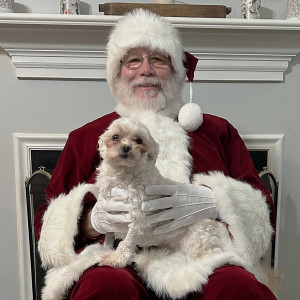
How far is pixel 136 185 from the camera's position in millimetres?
1009

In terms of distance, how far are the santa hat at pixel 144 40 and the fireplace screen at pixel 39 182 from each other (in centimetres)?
58

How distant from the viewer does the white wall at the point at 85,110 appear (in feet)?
5.50

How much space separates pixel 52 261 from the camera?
1148 millimetres

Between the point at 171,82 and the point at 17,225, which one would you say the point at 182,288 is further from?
the point at 17,225

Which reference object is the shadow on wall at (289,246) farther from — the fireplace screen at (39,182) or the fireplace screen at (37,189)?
the fireplace screen at (37,189)

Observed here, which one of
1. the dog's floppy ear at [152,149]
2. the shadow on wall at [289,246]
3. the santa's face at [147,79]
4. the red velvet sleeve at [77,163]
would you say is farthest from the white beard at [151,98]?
the shadow on wall at [289,246]

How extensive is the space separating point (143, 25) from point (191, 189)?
0.59 metres

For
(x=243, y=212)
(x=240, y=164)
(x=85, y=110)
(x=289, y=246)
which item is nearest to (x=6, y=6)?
(x=85, y=110)

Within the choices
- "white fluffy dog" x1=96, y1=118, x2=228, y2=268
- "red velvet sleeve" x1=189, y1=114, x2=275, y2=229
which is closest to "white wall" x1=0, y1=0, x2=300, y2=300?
"red velvet sleeve" x1=189, y1=114, x2=275, y2=229

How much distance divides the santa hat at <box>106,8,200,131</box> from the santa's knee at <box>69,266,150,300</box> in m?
0.56

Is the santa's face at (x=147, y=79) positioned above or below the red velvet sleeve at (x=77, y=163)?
above

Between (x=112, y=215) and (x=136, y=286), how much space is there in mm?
200

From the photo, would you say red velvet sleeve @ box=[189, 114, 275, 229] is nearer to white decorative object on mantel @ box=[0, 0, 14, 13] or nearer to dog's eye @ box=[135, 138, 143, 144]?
dog's eye @ box=[135, 138, 143, 144]

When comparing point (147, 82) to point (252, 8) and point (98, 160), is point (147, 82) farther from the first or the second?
point (252, 8)
